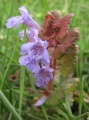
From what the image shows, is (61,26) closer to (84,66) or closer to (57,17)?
(57,17)

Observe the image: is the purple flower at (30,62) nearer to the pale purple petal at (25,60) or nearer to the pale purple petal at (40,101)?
the pale purple petal at (25,60)

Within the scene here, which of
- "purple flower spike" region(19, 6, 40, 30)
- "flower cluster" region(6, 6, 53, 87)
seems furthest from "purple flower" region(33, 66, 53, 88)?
"purple flower spike" region(19, 6, 40, 30)

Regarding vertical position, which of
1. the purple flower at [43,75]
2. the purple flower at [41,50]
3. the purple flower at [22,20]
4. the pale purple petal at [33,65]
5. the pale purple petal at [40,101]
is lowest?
the pale purple petal at [40,101]

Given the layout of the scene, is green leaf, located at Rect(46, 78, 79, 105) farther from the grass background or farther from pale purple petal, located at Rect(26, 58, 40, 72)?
pale purple petal, located at Rect(26, 58, 40, 72)

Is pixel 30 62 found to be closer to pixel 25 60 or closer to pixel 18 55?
pixel 25 60

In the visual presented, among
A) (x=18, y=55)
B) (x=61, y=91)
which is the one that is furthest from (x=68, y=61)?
(x=18, y=55)

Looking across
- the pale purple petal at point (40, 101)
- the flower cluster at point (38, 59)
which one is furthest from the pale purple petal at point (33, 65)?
the pale purple petal at point (40, 101)
